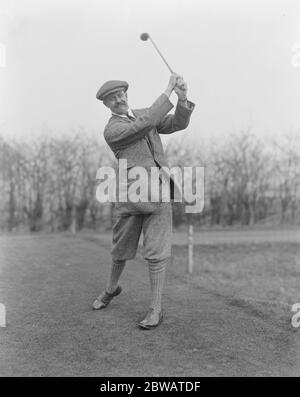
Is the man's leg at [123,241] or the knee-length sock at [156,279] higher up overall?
the man's leg at [123,241]

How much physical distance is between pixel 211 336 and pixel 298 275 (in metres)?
9.00

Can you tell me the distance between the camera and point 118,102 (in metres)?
3.70

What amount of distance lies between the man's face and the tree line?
15111 millimetres

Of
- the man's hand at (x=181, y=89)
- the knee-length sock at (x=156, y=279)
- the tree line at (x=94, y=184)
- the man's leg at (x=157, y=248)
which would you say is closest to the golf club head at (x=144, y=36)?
the man's hand at (x=181, y=89)

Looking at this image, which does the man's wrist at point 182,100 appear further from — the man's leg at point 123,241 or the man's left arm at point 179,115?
the man's leg at point 123,241

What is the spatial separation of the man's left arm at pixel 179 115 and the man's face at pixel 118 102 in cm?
32

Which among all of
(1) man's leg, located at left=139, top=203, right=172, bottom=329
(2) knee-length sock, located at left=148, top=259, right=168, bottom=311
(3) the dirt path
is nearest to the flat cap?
(1) man's leg, located at left=139, top=203, right=172, bottom=329

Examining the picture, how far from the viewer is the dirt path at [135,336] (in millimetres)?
2834

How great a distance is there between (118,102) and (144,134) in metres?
0.36

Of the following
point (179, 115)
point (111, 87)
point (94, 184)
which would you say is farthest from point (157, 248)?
point (94, 184)

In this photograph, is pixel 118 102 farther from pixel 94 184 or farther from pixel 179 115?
pixel 94 184

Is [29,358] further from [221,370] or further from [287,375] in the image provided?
[287,375]

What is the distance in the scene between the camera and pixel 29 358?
118 inches
